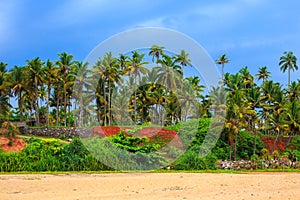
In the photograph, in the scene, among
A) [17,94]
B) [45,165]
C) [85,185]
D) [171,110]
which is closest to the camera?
[85,185]

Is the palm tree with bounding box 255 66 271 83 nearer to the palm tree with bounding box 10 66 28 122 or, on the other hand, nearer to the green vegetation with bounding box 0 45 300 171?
the green vegetation with bounding box 0 45 300 171

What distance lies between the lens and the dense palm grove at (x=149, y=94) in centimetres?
2770

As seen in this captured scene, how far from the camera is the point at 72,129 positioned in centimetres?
4481

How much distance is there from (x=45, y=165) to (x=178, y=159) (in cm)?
758

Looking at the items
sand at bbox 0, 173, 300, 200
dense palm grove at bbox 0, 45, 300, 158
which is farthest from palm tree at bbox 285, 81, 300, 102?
sand at bbox 0, 173, 300, 200

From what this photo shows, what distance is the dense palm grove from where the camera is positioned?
2770 centimetres

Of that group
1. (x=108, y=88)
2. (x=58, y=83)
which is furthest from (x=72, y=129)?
(x=58, y=83)

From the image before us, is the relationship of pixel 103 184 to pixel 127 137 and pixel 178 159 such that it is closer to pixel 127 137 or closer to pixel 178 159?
pixel 178 159

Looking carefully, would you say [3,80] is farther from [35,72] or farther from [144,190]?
[144,190]

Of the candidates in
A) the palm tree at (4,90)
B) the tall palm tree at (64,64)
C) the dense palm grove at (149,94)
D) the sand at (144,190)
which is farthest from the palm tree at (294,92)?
the sand at (144,190)

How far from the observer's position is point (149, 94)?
146 ft

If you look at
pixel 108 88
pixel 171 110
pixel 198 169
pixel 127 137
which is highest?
pixel 108 88

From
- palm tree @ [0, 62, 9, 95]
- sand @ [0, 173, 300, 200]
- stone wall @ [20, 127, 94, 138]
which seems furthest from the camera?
palm tree @ [0, 62, 9, 95]

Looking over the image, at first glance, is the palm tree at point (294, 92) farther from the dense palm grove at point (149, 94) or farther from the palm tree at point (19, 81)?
the palm tree at point (19, 81)
